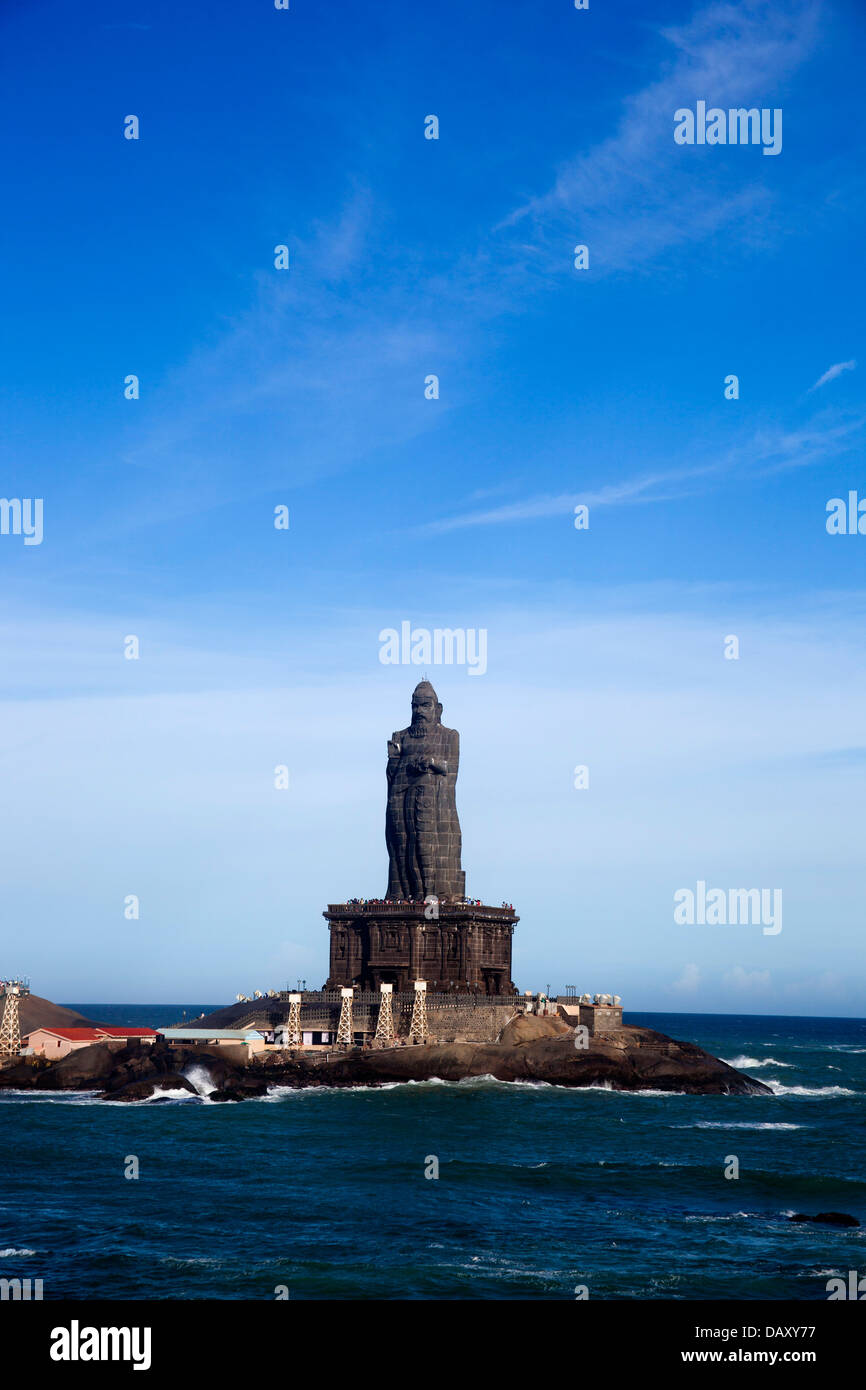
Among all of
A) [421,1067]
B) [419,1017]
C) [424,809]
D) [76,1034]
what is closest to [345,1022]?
[419,1017]

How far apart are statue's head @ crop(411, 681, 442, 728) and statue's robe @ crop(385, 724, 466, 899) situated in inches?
30.6

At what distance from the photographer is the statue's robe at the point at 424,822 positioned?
4584 inches

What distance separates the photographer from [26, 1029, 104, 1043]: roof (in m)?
102

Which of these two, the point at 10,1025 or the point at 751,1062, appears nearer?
the point at 10,1025

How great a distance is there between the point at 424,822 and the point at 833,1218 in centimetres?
6888

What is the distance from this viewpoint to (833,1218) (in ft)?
163

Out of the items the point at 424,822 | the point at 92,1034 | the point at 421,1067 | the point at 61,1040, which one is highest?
the point at 424,822

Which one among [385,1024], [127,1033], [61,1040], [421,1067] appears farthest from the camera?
[127,1033]

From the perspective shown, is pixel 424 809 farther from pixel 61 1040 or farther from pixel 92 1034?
pixel 61 1040

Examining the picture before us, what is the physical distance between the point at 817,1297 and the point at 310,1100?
53.8 meters

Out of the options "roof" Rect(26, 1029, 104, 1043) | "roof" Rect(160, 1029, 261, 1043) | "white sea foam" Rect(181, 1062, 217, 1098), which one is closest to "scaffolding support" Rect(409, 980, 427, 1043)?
"roof" Rect(160, 1029, 261, 1043)

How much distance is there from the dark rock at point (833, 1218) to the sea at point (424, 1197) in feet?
2.64
